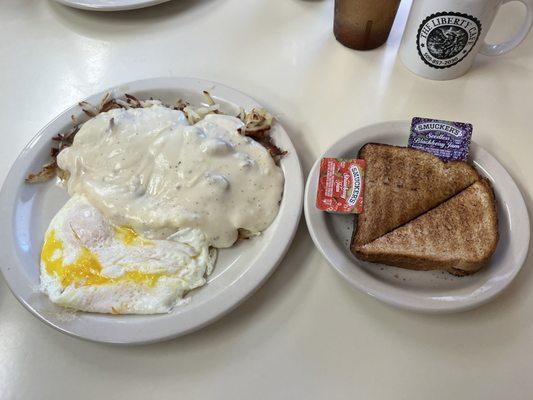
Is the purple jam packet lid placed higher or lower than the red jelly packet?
higher

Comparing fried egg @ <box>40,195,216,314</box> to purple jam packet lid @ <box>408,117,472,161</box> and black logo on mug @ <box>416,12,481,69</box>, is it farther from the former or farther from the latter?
black logo on mug @ <box>416,12,481,69</box>

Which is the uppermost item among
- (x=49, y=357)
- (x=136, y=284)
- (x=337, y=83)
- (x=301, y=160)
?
(x=337, y=83)

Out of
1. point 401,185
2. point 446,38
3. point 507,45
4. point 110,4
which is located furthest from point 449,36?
point 110,4

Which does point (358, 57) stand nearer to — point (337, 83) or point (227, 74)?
point (337, 83)

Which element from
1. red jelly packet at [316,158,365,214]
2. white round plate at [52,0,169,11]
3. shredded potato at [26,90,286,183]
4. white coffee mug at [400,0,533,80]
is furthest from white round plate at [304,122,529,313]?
white round plate at [52,0,169,11]

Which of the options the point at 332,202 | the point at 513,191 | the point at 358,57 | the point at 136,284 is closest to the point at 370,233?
the point at 332,202

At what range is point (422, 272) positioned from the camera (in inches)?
42.0

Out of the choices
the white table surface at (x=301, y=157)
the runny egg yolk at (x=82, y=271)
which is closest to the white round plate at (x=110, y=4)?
the white table surface at (x=301, y=157)

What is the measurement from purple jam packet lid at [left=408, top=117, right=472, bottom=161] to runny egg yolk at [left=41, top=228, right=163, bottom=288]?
0.83 metres

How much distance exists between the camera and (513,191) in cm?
109

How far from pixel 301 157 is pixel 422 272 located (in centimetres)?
52

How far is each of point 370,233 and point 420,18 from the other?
2.33 ft

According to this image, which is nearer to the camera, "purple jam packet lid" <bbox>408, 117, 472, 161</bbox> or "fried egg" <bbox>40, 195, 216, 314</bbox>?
"fried egg" <bbox>40, 195, 216, 314</bbox>

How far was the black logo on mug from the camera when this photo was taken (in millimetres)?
1214
